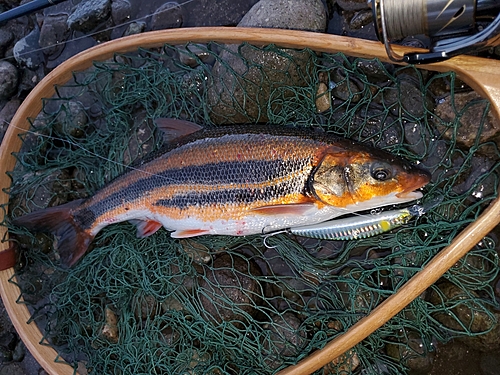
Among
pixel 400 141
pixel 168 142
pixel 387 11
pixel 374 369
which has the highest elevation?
pixel 387 11

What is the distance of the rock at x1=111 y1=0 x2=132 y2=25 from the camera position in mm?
→ 4000

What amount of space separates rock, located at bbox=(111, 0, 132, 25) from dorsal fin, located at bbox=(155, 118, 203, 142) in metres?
1.50

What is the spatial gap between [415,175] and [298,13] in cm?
152

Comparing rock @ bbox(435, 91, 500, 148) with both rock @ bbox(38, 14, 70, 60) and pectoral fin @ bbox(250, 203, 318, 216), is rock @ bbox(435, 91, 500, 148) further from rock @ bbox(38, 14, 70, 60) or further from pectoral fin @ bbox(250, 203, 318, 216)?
rock @ bbox(38, 14, 70, 60)

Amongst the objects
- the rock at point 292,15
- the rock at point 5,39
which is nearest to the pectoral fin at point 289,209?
the rock at point 292,15

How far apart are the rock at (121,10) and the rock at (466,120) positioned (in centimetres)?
284

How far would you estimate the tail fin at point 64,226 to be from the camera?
10.8 feet

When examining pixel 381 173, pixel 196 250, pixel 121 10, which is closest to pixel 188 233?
pixel 196 250

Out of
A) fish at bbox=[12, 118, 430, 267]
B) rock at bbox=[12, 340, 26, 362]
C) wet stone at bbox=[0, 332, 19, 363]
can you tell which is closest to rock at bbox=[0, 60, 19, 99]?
fish at bbox=[12, 118, 430, 267]

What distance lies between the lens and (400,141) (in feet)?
10.1

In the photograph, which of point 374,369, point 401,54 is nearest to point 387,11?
point 401,54

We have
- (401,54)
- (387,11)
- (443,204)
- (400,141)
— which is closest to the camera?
(387,11)

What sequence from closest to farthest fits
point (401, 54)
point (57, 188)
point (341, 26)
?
1. point (401, 54)
2. point (341, 26)
3. point (57, 188)

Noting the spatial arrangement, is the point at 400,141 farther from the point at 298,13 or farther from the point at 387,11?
the point at 298,13
